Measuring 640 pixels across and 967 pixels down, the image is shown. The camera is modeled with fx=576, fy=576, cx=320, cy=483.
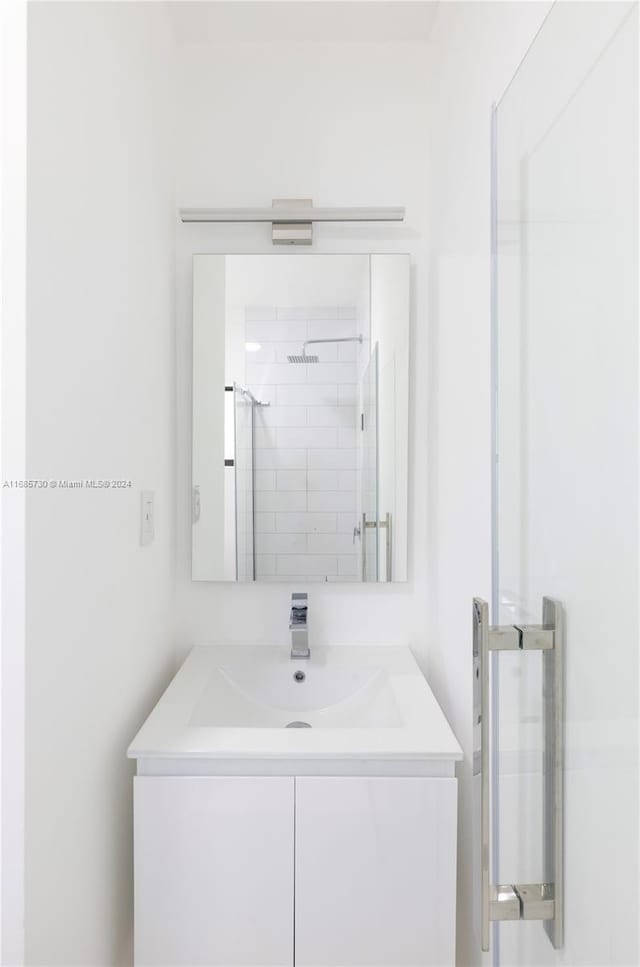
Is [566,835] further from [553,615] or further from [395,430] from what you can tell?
[395,430]

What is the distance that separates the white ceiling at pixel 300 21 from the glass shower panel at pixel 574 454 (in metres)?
1.12

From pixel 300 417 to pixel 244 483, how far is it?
24 cm

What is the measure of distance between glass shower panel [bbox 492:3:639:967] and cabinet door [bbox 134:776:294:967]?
20.8 inches

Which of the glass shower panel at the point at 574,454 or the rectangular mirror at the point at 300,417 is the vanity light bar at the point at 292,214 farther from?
the glass shower panel at the point at 574,454

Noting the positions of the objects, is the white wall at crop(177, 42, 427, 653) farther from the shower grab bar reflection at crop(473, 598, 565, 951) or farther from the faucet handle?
the shower grab bar reflection at crop(473, 598, 565, 951)

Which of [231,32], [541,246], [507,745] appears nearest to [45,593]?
[507,745]

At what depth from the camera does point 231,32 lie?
5.09 ft

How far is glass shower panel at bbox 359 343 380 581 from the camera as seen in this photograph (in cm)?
159

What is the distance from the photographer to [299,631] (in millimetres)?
1553

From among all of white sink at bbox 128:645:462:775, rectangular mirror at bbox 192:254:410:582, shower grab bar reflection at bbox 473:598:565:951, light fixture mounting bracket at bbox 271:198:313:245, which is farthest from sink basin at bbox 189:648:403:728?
light fixture mounting bracket at bbox 271:198:313:245

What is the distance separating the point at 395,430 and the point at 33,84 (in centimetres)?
108

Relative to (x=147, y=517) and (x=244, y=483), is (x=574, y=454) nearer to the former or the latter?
(x=147, y=517)

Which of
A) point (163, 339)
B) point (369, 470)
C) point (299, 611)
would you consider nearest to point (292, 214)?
point (163, 339)

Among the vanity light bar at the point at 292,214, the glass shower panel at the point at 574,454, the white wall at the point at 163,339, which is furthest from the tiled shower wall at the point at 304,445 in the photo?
the glass shower panel at the point at 574,454
